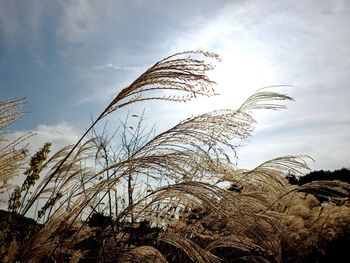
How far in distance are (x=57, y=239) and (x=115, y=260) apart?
1.50ft

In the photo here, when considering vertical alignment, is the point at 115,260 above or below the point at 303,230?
below

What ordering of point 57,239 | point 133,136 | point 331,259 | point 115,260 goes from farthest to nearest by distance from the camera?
point 331,259
point 133,136
point 57,239
point 115,260

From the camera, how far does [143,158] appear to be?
2.43 metres

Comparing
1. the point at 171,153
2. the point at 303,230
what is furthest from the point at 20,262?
the point at 303,230

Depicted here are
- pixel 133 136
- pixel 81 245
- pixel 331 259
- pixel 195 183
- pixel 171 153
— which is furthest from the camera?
pixel 331 259

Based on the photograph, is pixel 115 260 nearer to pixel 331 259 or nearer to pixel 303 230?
pixel 303 230

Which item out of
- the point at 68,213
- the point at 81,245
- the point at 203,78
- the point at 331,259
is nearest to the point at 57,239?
the point at 68,213

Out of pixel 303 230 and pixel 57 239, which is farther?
pixel 303 230

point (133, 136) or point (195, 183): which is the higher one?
point (133, 136)

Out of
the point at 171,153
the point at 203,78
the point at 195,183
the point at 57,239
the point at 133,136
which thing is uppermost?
the point at 133,136

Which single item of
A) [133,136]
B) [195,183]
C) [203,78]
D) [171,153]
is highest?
[133,136]

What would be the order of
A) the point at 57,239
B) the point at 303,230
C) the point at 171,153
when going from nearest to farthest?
1. the point at 171,153
2. the point at 57,239
3. the point at 303,230

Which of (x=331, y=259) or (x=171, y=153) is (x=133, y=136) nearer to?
(x=171, y=153)

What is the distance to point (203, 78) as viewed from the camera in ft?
7.77
